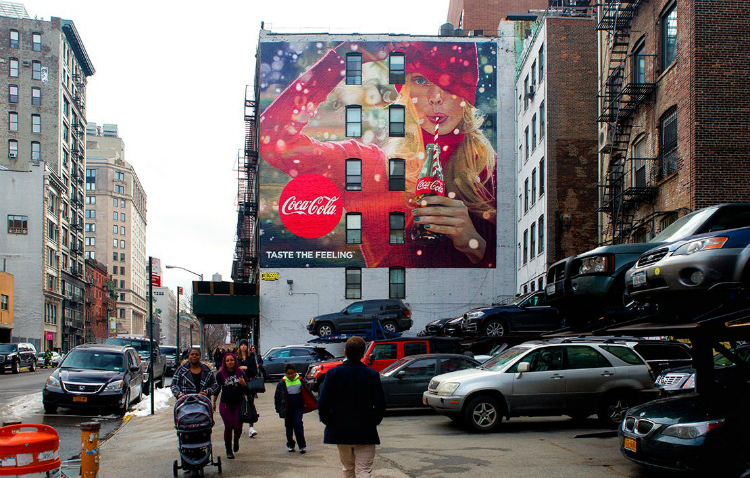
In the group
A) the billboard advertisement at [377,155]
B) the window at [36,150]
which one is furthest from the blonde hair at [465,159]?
the window at [36,150]

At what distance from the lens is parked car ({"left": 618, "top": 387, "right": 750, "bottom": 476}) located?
868 centimetres

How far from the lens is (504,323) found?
74.2 feet

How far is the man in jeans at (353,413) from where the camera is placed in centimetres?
767

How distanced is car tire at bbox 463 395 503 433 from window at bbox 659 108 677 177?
1240 cm

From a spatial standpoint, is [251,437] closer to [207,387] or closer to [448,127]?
[207,387]

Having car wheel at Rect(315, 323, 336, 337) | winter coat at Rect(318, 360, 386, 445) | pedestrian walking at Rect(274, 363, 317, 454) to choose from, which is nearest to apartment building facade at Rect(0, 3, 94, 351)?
car wheel at Rect(315, 323, 336, 337)

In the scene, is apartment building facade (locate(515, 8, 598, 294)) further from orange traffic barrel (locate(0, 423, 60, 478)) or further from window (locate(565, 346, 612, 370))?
orange traffic barrel (locate(0, 423, 60, 478))

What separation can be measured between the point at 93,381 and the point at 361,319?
17.6m

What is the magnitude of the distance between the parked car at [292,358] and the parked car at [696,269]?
21190mm

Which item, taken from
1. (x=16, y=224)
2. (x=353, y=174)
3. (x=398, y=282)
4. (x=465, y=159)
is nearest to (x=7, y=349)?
(x=353, y=174)

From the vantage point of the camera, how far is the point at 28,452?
23.6 feet

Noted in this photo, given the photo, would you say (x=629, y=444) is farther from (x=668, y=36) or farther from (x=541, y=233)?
(x=541, y=233)

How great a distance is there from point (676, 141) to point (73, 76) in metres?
83.4

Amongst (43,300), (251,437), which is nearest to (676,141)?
(251,437)
